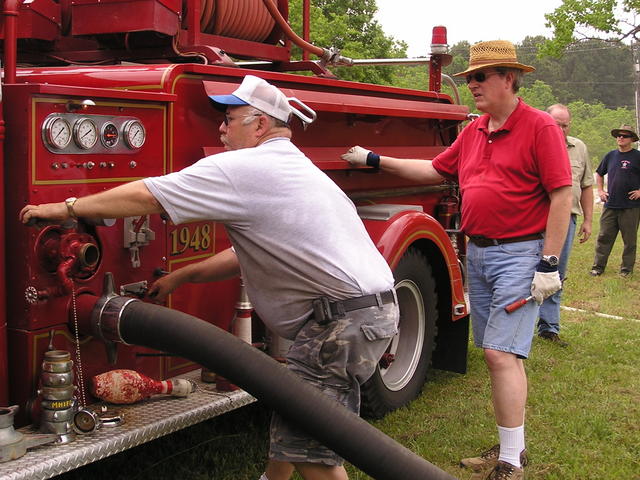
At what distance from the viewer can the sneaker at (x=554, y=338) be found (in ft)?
20.3

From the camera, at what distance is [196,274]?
3145mm

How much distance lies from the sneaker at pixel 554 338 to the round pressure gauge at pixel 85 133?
4316 millimetres

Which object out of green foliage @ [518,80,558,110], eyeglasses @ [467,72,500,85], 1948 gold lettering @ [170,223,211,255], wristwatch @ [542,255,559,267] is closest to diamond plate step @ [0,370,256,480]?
1948 gold lettering @ [170,223,211,255]

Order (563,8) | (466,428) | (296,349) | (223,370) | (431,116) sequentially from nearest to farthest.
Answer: (223,370)
(296,349)
(466,428)
(431,116)
(563,8)

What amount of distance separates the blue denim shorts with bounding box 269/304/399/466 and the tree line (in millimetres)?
5291

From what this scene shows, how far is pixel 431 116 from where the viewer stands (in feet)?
16.3

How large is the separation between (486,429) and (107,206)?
2.67 metres

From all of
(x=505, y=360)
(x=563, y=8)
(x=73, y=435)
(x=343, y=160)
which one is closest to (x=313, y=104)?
(x=343, y=160)

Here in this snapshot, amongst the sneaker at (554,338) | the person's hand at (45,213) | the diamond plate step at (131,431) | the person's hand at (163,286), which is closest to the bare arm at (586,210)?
the sneaker at (554,338)

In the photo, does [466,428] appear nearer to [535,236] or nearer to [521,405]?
[521,405]

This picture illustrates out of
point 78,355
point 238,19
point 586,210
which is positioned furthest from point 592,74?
point 78,355

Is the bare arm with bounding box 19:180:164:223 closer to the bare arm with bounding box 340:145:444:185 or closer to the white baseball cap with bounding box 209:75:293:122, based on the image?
the white baseball cap with bounding box 209:75:293:122

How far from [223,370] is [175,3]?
6.43 ft

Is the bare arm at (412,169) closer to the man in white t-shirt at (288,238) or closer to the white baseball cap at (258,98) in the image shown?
the man in white t-shirt at (288,238)
